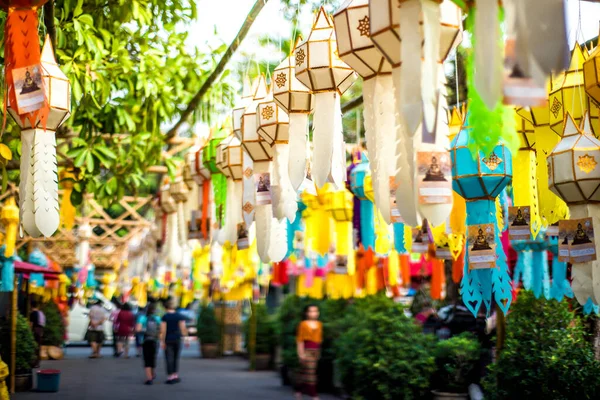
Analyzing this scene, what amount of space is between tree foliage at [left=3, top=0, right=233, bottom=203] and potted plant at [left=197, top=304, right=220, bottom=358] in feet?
36.4

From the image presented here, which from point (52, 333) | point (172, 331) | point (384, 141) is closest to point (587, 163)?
point (384, 141)

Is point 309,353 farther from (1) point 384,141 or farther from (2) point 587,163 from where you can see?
(1) point 384,141

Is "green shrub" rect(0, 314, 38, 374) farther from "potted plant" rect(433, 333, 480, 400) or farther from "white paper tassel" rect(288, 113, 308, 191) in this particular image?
"white paper tassel" rect(288, 113, 308, 191)

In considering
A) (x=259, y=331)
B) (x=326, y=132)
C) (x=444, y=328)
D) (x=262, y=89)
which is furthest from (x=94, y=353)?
(x=326, y=132)

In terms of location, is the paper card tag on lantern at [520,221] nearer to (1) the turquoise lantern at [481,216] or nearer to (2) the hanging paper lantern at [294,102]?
(1) the turquoise lantern at [481,216]

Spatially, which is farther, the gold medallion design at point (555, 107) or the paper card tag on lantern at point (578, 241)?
the gold medallion design at point (555, 107)

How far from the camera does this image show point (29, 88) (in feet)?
10.8

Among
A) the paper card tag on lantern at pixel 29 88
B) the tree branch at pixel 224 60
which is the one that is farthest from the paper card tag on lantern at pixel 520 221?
the paper card tag on lantern at pixel 29 88

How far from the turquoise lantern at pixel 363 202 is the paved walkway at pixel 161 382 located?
502 cm

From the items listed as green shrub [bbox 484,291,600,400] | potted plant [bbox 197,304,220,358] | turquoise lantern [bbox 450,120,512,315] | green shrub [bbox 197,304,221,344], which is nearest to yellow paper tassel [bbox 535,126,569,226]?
turquoise lantern [bbox 450,120,512,315]

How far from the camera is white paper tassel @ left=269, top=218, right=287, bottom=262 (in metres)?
4.07

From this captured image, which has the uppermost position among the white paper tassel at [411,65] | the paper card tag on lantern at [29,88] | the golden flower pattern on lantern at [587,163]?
the paper card tag on lantern at [29,88]

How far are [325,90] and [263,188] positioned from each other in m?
0.95

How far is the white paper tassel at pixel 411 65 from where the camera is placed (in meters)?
2.35
